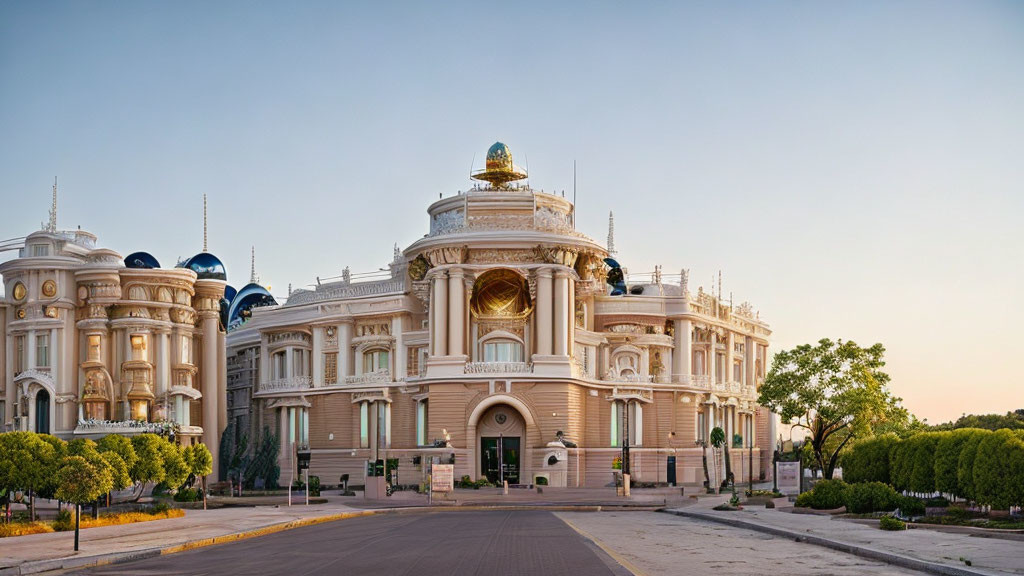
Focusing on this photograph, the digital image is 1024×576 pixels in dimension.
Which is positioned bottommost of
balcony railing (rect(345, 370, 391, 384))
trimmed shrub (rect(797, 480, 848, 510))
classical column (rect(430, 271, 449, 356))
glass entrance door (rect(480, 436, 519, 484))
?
glass entrance door (rect(480, 436, 519, 484))

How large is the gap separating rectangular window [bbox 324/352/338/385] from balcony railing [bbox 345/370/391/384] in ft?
5.93

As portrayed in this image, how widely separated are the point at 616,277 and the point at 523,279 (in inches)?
634

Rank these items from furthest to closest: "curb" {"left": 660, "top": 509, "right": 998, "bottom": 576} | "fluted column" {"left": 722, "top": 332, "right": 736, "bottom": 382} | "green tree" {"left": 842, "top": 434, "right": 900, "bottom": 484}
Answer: "fluted column" {"left": 722, "top": 332, "right": 736, "bottom": 382} → "green tree" {"left": 842, "top": 434, "right": 900, "bottom": 484} → "curb" {"left": 660, "top": 509, "right": 998, "bottom": 576}

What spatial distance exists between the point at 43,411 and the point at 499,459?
93.7 feet

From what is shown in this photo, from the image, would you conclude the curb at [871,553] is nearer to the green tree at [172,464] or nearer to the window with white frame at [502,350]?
the green tree at [172,464]

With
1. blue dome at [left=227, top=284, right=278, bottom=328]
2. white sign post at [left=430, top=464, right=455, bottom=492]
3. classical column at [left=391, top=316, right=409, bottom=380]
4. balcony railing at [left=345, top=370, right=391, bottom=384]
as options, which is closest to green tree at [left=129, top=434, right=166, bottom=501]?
white sign post at [left=430, top=464, right=455, bottom=492]

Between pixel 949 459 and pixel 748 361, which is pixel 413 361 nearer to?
pixel 748 361

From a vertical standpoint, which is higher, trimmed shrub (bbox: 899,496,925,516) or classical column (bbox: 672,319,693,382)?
classical column (bbox: 672,319,693,382)

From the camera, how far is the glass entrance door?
252 feet

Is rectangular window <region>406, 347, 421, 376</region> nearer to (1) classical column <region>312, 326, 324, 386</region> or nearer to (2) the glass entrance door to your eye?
(1) classical column <region>312, 326, 324, 386</region>

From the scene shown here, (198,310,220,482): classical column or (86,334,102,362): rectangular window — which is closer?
(86,334,102,362): rectangular window

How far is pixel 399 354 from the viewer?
8238cm

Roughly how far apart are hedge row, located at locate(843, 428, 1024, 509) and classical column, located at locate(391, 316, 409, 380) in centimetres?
3637

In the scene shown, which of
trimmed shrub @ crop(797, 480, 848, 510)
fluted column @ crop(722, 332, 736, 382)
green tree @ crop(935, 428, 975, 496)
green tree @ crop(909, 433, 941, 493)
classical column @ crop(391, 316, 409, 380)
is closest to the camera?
green tree @ crop(935, 428, 975, 496)
